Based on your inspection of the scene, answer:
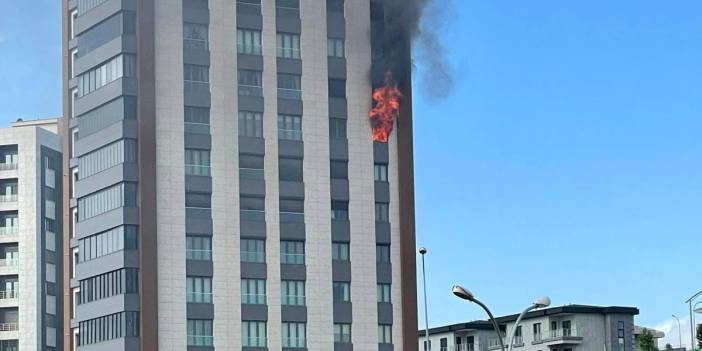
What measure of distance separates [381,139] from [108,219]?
23.0 m

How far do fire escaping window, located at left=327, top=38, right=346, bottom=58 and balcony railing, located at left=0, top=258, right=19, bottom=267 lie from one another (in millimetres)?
39961

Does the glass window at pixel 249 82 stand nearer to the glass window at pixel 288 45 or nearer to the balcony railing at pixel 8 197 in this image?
the glass window at pixel 288 45

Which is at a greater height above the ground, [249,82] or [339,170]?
[249,82]

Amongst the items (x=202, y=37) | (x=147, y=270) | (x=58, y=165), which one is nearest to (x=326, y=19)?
(x=202, y=37)

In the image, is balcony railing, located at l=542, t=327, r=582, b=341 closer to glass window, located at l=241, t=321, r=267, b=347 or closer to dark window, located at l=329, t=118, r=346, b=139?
dark window, located at l=329, t=118, r=346, b=139

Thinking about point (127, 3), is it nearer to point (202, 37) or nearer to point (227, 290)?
point (202, 37)

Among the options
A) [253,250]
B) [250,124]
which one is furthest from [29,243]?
[250,124]

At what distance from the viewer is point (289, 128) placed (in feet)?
363

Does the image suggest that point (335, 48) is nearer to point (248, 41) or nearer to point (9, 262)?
point (248, 41)

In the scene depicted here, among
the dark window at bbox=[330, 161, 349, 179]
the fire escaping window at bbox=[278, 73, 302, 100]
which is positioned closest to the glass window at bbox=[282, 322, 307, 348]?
the dark window at bbox=[330, 161, 349, 179]

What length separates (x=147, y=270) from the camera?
104m

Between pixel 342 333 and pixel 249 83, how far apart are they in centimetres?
2124

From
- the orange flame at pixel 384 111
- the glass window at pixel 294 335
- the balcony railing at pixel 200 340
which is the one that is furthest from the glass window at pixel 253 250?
the orange flame at pixel 384 111

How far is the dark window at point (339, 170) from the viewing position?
110938 millimetres
